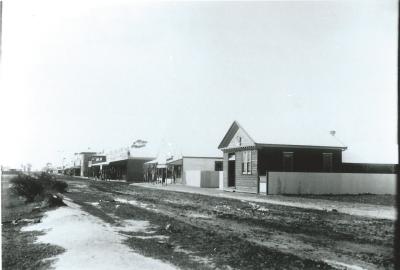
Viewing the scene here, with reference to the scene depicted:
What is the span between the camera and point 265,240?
31.5 ft

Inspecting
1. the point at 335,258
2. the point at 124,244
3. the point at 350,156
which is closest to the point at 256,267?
the point at 335,258

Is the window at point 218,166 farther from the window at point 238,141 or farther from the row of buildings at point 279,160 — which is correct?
the window at point 238,141

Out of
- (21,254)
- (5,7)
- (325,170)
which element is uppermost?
(5,7)

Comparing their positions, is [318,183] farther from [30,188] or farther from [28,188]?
[28,188]

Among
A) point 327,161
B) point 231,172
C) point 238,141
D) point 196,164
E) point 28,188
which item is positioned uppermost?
point 238,141

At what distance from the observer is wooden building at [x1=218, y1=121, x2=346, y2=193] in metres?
26.4

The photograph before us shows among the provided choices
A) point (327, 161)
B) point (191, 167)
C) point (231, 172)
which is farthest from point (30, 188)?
point (191, 167)

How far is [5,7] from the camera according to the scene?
7297mm

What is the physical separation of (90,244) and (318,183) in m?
19.2

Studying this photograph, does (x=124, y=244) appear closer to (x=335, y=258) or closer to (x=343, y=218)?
(x=335, y=258)

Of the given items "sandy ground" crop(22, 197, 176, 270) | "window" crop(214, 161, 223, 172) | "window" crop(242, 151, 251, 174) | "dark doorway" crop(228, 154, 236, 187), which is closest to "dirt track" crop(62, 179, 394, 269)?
"sandy ground" crop(22, 197, 176, 270)

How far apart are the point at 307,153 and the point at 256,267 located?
828 inches

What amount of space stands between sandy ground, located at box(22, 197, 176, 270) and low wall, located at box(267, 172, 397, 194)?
13.8 m

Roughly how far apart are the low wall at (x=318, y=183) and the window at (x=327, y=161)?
1993 millimetres
